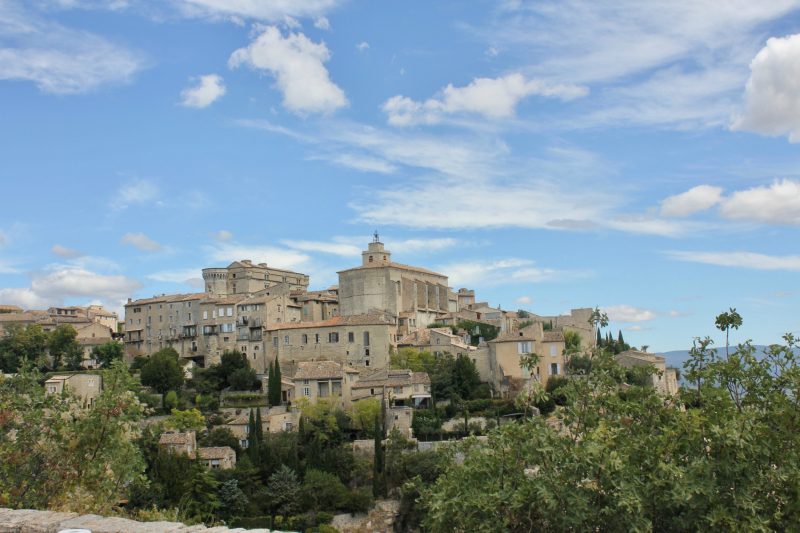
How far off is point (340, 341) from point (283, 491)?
72.6 ft

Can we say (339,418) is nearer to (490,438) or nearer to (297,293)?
(297,293)

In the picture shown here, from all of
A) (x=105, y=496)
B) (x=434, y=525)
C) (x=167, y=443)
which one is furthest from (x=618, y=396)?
(x=167, y=443)

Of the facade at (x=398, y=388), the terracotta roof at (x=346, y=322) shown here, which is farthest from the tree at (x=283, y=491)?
the terracotta roof at (x=346, y=322)

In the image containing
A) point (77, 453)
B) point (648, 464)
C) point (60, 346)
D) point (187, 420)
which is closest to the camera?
point (648, 464)

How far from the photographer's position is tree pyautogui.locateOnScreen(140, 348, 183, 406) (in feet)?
199

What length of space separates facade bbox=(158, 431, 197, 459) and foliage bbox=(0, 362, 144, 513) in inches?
1185

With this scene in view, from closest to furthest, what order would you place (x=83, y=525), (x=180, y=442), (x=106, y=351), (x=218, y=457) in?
1. (x=83, y=525)
2. (x=180, y=442)
3. (x=218, y=457)
4. (x=106, y=351)

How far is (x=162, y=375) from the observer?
2388 inches

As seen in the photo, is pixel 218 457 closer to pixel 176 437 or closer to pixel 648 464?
pixel 176 437

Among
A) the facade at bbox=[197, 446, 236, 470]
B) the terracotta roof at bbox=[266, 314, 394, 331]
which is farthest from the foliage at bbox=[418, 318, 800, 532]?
the terracotta roof at bbox=[266, 314, 394, 331]

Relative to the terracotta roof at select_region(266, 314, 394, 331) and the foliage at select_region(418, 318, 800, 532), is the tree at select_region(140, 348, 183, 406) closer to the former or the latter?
the terracotta roof at select_region(266, 314, 394, 331)

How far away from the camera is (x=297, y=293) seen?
7712 centimetres

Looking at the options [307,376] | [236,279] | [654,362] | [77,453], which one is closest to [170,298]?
[236,279]

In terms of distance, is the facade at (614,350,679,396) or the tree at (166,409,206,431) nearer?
the tree at (166,409,206,431)
